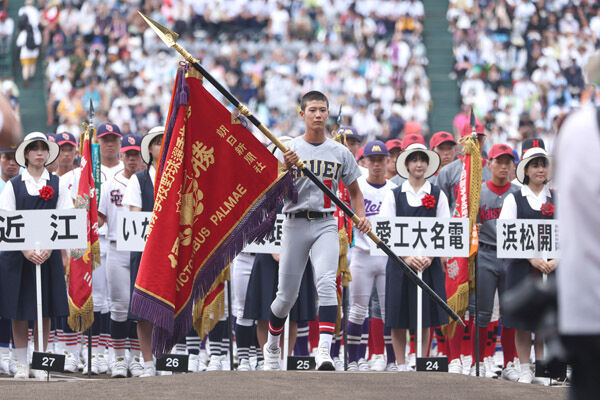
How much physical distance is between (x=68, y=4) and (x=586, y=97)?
520 inches

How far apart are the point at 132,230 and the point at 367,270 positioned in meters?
2.64

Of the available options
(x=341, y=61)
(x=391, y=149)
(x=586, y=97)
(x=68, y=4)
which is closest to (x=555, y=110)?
(x=586, y=97)

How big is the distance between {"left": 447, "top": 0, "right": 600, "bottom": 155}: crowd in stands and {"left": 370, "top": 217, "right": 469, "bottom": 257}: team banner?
1155 cm

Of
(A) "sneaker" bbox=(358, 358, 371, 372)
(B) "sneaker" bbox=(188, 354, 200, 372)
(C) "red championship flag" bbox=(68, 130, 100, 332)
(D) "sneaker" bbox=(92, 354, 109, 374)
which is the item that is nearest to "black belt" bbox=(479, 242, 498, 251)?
(A) "sneaker" bbox=(358, 358, 371, 372)

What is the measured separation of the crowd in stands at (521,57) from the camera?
21.4 m

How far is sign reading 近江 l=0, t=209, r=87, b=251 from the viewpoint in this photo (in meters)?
8.80

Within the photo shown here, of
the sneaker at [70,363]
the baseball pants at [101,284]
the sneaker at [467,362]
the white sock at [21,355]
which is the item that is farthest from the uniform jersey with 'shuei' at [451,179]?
the white sock at [21,355]

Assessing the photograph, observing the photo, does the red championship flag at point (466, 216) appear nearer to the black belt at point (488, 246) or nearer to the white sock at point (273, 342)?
the black belt at point (488, 246)

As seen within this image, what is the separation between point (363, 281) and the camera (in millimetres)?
9984

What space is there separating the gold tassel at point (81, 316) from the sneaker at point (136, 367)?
633 mm

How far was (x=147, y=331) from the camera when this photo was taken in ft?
30.6

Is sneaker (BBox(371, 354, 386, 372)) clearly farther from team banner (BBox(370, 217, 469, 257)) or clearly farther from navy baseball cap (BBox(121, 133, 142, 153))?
navy baseball cap (BBox(121, 133, 142, 153))

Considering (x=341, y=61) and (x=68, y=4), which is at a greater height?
(x=68, y=4)

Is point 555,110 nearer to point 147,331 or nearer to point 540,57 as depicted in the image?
point 540,57
